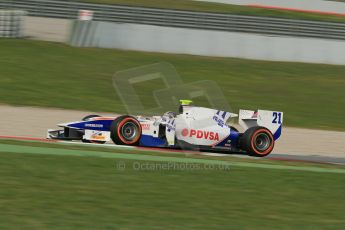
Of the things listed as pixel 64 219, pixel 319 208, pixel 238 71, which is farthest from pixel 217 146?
pixel 238 71

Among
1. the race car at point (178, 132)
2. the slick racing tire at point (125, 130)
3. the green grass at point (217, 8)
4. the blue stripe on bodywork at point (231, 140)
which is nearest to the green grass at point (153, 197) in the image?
the slick racing tire at point (125, 130)

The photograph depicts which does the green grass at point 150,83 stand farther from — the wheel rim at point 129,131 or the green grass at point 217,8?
the green grass at point 217,8

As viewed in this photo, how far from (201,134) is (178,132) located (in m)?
0.40

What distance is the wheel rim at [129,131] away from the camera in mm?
11157

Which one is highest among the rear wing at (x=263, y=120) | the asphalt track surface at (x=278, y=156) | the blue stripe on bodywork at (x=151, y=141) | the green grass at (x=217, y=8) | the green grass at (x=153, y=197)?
the green grass at (x=217, y=8)

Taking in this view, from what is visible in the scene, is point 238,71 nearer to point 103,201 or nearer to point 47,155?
point 47,155

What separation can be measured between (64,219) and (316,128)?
1146 cm

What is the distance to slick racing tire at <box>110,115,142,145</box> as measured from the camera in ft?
36.5

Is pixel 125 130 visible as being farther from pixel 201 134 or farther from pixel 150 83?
pixel 150 83

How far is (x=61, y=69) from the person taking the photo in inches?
782

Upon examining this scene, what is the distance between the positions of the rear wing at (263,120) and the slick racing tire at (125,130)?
2.02m

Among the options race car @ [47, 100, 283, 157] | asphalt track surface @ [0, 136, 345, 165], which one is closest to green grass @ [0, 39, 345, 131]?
asphalt track surface @ [0, 136, 345, 165]

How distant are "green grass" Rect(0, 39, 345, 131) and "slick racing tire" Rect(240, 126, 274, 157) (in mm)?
5363

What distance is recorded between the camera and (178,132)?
11500 mm
